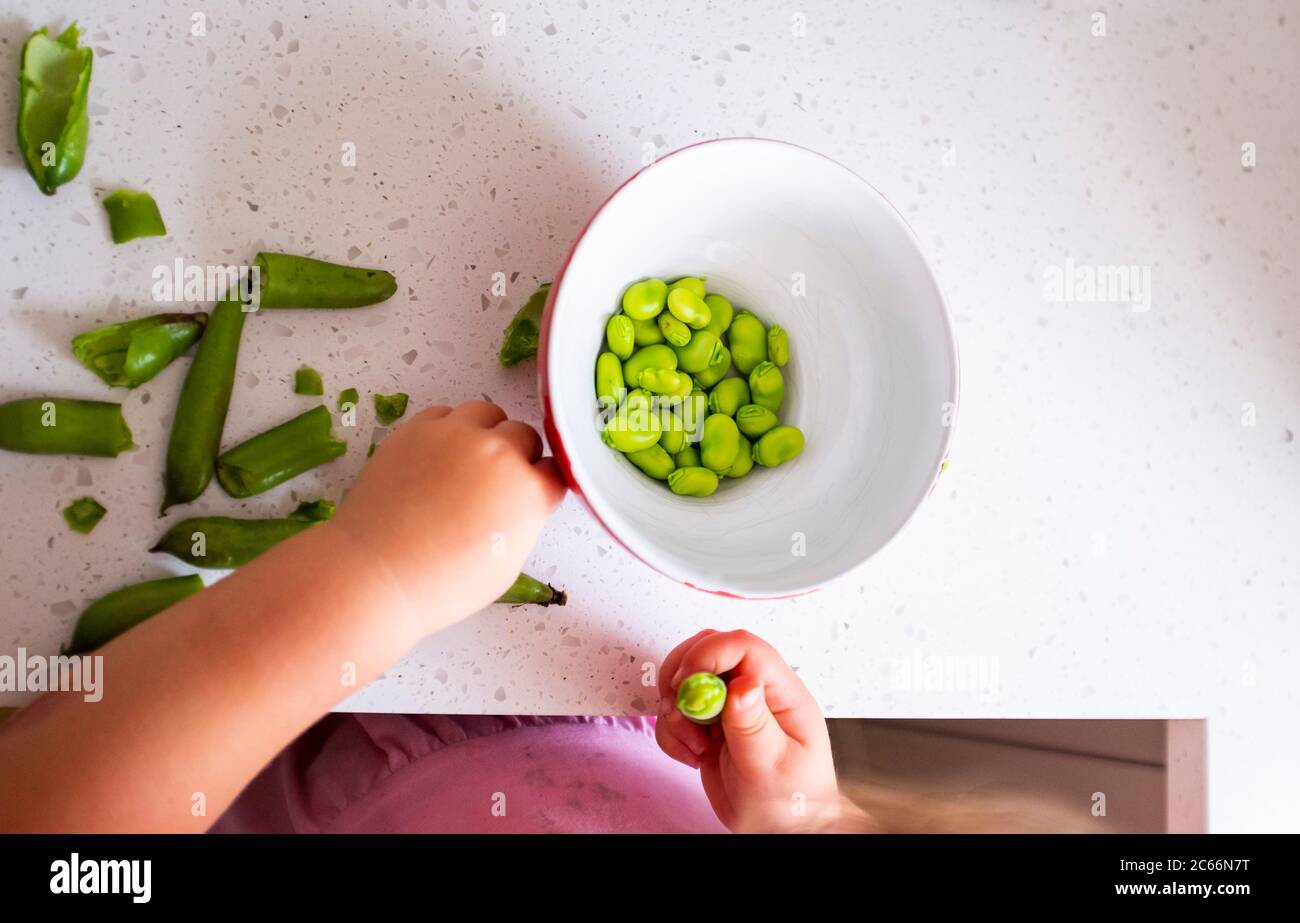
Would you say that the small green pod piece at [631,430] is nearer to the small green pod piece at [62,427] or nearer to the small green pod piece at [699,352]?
the small green pod piece at [699,352]

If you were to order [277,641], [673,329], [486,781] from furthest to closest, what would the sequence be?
[486,781] → [673,329] → [277,641]

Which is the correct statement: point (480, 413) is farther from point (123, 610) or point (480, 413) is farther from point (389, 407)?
point (123, 610)

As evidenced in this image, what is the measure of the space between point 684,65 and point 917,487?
0.37 metres

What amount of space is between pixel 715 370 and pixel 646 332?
0.20ft

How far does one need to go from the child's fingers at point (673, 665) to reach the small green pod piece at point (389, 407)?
0.27 metres

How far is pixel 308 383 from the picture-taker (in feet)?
2.30

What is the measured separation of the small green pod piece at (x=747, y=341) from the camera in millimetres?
719

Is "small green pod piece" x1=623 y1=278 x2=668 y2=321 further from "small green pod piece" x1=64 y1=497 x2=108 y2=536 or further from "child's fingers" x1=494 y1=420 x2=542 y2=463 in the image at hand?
"small green pod piece" x1=64 y1=497 x2=108 y2=536

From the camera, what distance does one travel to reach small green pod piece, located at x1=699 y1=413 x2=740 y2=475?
696 millimetres

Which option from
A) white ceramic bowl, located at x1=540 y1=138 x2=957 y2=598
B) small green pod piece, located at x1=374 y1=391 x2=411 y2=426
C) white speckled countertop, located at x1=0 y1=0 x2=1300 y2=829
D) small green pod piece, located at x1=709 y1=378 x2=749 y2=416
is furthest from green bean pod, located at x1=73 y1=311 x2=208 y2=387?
small green pod piece, located at x1=709 y1=378 x2=749 y2=416

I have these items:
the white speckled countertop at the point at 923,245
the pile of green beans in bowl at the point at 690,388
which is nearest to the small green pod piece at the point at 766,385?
the pile of green beans in bowl at the point at 690,388

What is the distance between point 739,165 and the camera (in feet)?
2.13

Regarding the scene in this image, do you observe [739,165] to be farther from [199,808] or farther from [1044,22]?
[199,808]

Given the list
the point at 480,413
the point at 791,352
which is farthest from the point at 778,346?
the point at 480,413
